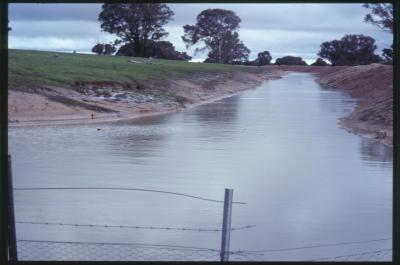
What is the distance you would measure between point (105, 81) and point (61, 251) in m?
21.9

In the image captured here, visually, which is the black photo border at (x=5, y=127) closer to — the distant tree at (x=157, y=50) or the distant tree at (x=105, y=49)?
the distant tree at (x=157, y=50)

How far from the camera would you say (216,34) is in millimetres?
62781

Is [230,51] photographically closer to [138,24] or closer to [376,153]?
[138,24]

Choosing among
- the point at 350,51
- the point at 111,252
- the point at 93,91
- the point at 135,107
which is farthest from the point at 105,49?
the point at 111,252

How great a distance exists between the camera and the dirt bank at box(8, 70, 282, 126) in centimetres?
2166

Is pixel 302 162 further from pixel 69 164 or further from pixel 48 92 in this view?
pixel 48 92

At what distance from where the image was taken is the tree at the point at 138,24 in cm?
4544

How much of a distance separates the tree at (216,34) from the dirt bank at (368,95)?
894 cm

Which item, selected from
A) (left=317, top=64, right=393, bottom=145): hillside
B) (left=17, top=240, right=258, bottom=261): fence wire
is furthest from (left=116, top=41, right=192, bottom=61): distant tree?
(left=17, top=240, right=258, bottom=261): fence wire

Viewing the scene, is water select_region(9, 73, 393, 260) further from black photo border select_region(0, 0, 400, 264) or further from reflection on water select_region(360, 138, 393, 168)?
black photo border select_region(0, 0, 400, 264)

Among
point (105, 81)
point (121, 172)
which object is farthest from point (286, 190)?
point (105, 81)

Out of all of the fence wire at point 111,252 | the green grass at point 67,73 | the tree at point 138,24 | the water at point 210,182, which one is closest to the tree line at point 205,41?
the tree at point 138,24

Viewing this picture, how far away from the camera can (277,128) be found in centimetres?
2155

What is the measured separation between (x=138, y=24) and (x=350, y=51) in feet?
55.3
